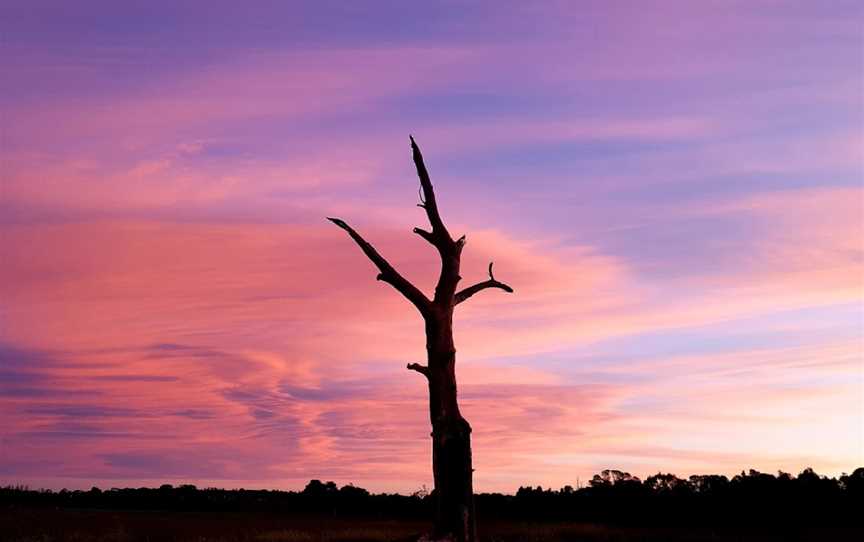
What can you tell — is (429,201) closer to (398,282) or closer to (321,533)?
(398,282)

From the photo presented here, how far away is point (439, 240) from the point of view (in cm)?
2411

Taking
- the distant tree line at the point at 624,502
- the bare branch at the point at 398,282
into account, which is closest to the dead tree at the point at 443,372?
the bare branch at the point at 398,282

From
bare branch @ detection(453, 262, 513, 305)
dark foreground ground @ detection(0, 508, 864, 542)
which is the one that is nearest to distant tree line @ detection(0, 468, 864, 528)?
dark foreground ground @ detection(0, 508, 864, 542)

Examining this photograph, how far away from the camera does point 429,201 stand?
79.3 ft

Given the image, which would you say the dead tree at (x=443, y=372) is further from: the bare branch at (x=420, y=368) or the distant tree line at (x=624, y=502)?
the distant tree line at (x=624, y=502)

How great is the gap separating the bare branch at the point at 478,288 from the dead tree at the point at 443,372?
0.03 m

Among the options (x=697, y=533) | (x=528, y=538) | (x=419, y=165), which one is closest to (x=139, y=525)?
(x=528, y=538)

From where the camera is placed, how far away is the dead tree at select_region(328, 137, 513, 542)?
22.6m

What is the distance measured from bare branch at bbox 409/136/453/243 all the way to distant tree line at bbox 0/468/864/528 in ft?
82.9

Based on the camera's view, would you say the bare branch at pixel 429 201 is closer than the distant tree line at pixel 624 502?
Yes

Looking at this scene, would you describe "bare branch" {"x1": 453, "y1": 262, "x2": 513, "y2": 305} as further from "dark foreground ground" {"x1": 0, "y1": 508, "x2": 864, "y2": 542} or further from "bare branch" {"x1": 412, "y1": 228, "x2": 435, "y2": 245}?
"dark foreground ground" {"x1": 0, "y1": 508, "x2": 864, "y2": 542}

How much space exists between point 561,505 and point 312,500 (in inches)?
703

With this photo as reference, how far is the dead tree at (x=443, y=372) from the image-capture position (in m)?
22.6

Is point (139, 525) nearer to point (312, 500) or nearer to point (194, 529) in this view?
point (194, 529)
